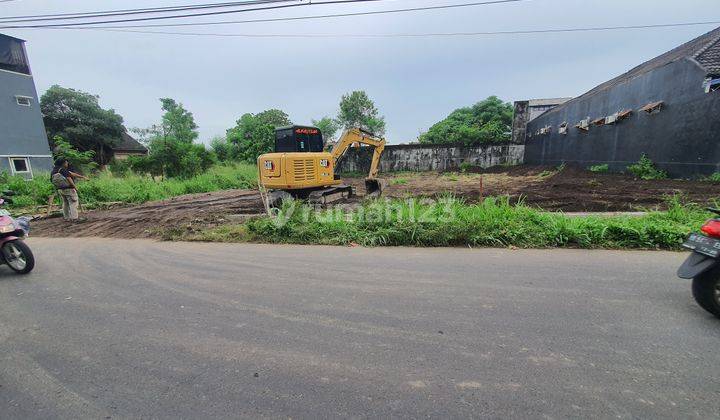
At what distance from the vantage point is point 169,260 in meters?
4.90

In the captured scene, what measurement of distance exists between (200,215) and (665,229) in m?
10.4

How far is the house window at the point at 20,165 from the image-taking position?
53.5 feet

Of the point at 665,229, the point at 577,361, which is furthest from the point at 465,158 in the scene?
the point at 577,361

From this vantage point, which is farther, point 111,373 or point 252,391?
point 111,373

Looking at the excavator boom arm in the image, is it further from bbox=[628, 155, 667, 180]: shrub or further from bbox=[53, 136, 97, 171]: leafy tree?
bbox=[53, 136, 97, 171]: leafy tree

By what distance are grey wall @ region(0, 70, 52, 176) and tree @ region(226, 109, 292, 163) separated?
1187 centimetres

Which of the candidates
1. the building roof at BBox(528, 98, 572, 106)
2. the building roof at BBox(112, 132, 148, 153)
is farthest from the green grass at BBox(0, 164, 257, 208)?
the building roof at BBox(528, 98, 572, 106)

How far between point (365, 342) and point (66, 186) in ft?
33.1

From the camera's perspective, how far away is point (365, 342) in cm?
248

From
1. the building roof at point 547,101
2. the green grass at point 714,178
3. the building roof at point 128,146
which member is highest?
the building roof at point 547,101

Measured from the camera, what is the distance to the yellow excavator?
8.74m

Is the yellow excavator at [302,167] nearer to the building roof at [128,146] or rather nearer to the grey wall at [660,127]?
the grey wall at [660,127]

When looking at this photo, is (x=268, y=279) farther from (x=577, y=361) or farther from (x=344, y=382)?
(x=577, y=361)

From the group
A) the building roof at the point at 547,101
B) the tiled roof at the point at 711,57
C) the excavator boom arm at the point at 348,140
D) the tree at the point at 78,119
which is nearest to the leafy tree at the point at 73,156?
the tree at the point at 78,119
